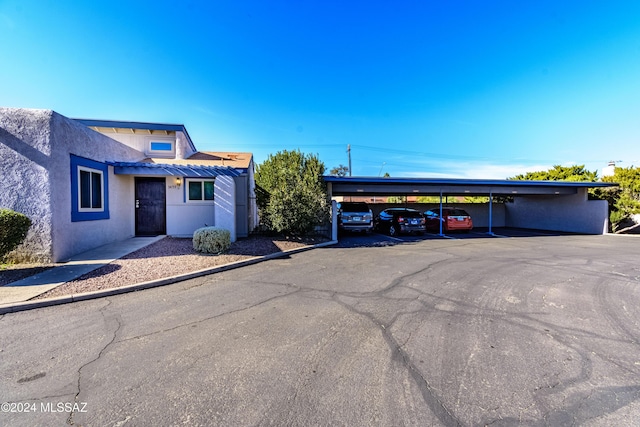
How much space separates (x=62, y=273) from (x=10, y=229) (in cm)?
135

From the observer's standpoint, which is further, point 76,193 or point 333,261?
point 333,261

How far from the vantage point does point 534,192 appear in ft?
59.6

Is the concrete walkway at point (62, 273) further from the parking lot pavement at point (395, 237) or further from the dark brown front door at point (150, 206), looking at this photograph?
the parking lot pavement at point (395, 237)

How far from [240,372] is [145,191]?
11228 mm

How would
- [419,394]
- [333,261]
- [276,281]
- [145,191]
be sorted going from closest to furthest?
[419,394]
[276,281]
[333,261]
[145,191]

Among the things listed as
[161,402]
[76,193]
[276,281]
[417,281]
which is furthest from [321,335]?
[76,193]

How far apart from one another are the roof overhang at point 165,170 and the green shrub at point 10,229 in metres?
4.02

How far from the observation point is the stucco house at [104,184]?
6.96m

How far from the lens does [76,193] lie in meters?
8.06

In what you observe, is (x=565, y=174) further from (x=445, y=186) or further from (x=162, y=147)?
(x=162, y=147)

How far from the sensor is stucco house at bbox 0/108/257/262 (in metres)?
6.96

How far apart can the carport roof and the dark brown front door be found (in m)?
7.59

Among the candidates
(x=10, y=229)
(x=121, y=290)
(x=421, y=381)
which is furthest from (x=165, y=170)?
(x=421, y=381)

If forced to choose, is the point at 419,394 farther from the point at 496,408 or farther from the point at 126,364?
the point at 126,364
